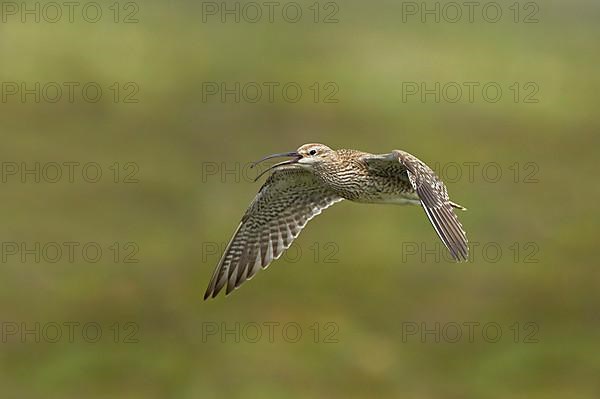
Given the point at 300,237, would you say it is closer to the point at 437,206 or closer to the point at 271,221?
the point at 271,221

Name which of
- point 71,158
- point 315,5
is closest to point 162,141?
point 71,158

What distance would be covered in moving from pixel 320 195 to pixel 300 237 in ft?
57.8

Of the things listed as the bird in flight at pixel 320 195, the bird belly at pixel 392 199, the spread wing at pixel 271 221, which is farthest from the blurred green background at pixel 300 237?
the bird belly at pixel 392 199

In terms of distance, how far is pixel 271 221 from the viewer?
54.1 feet

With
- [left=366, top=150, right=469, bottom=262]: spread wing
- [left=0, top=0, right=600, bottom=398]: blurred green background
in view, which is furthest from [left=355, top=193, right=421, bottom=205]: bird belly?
[left=0, top=0, right=600, bottom=398]: blurred green background

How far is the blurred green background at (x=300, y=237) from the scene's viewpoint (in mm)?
28891

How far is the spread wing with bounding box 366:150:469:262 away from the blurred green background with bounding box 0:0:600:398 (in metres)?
14.4

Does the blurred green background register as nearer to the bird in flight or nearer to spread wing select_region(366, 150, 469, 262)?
the bird in flight

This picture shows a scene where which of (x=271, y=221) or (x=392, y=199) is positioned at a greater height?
(x=392, y=199)

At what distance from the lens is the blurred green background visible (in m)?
28.9

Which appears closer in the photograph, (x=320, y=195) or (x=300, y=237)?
(x=320, y=195)

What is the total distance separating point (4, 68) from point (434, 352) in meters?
21.9

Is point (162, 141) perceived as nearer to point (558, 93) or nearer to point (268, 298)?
point (268, 298)

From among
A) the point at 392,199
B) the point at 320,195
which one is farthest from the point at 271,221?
Result: the point at 392,199
